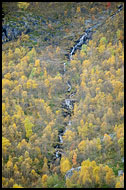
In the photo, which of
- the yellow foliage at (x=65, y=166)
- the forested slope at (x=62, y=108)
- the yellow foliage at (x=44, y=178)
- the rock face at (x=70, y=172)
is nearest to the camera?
the rock face at (x=70, y=172)

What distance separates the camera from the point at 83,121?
116688 millimetres

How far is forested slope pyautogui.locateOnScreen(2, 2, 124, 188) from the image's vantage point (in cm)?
9594

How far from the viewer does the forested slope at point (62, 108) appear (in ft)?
315

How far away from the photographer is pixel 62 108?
444 ft

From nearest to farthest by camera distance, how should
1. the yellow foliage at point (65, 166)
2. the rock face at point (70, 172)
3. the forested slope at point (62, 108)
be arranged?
the rock face at point (70, 172), the forested slope at point (62, 108), the yellow foliage at point (65, 166)

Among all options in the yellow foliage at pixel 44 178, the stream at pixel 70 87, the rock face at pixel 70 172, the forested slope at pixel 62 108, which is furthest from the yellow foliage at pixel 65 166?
the stream at pixel 70 87

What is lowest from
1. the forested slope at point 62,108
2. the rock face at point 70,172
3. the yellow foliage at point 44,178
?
the yellow foliage at point 44,178

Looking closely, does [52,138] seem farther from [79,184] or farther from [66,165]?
[79,184]

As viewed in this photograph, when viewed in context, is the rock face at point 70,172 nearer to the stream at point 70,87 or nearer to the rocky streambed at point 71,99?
the rocky streambed at point 71,99

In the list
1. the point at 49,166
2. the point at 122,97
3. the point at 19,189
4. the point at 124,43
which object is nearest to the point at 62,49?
the point at 124,43

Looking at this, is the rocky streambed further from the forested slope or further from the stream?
the forested slope

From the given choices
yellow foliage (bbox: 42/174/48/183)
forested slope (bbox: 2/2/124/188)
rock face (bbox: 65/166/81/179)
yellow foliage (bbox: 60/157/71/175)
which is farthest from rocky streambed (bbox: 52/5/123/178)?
yellow foliage (bbox: 42/174/48/183)

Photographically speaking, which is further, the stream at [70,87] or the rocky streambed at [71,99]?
the stream at [70,87]

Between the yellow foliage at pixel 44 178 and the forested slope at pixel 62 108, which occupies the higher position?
the forested slope at pixel 62 108
